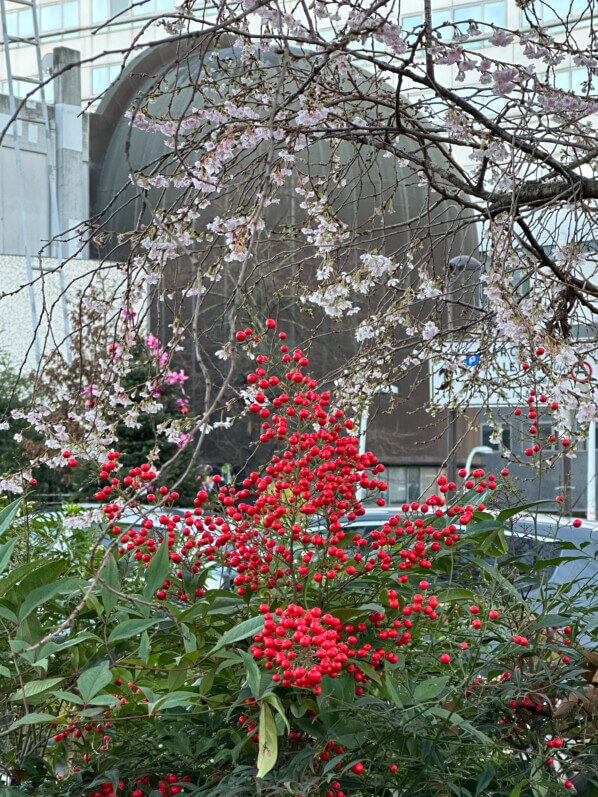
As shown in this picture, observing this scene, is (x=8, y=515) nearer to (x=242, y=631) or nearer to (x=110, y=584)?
(x=110, y=584)

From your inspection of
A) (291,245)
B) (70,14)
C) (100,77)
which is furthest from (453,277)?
(70,14)

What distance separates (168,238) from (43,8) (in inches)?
→ 1746

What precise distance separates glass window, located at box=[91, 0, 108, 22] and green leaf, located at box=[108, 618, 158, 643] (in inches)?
1723

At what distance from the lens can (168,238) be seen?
9.30 ft

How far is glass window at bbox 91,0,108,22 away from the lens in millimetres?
41281

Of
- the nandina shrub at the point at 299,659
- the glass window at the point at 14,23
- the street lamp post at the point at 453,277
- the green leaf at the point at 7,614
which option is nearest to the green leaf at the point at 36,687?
the nandina shrub at the point at 299,659

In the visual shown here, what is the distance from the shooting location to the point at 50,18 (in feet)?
138

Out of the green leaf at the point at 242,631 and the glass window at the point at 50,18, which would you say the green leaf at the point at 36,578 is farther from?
the glass window at the point at 50,18

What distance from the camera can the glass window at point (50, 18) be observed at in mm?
41906

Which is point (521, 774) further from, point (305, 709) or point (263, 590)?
point (263, 590)

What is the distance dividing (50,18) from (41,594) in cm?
4527

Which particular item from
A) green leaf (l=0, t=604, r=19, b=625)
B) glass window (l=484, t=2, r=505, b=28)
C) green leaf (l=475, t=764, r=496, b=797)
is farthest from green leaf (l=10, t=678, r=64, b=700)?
glass window (l=484, t=2, r=505, b=28)

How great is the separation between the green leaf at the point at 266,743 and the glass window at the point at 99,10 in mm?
44025

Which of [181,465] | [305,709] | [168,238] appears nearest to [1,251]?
[181,465]
